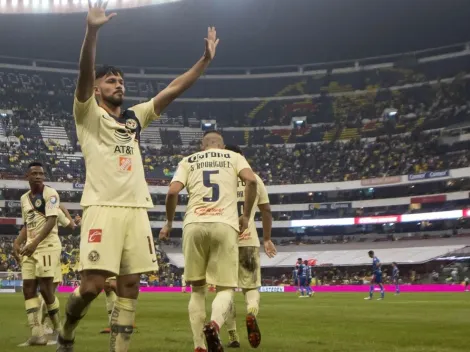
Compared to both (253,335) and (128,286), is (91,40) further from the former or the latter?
(253,335)

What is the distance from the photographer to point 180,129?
78.6 m

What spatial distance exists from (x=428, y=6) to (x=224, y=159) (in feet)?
214

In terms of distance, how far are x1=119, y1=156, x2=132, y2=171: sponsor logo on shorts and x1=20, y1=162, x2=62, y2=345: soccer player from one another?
3.86m

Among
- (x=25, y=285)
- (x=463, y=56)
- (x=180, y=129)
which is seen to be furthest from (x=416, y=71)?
(x=25, y=285)

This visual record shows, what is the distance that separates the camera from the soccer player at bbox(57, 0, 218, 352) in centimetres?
582

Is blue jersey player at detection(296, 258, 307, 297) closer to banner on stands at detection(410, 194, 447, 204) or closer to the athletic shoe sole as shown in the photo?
the athletic shoe sole

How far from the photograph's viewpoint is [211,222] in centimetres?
759

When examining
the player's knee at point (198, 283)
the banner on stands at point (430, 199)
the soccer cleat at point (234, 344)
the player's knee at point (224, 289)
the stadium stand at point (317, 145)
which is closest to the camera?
the player's knee at point (224, 289)

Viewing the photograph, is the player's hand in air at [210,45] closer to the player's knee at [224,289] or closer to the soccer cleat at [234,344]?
the player's knee at [224,289]

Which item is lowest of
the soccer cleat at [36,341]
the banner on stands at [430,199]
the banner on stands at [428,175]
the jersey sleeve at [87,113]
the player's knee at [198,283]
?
the soccer cleat at [36,341]

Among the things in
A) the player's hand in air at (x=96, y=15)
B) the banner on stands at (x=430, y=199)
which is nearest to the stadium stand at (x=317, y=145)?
the banner on stands at (x=430, y=199)

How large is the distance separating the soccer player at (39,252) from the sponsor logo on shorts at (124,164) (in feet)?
12.7

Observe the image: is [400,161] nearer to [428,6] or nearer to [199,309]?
[428,6]

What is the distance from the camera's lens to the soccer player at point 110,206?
582 centimetres
